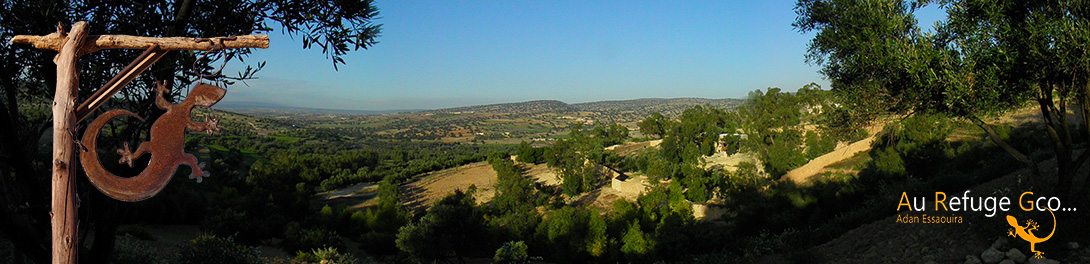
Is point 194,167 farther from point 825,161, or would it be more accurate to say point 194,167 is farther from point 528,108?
point 528,108

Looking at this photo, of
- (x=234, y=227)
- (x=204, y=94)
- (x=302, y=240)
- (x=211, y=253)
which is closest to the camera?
(x=204, y=94)

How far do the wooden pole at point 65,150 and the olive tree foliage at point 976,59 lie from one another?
7489 mm

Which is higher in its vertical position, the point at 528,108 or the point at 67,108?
the point at 67,108

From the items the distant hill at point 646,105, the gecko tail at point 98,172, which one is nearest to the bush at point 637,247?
the gecko tail at point 98,172

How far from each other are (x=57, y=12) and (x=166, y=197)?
550 inches

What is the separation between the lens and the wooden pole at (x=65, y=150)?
1.91 meters

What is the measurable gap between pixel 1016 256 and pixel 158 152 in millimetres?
8712

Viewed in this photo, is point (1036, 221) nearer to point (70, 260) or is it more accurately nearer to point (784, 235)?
point (784, 235)

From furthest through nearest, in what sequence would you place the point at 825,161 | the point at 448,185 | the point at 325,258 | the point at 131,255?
the point at 448,185 → the point at 825,161 → the point at 325,258 → the point at 131,255

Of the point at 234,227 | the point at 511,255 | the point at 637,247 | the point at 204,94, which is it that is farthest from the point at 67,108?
the point at 637,247

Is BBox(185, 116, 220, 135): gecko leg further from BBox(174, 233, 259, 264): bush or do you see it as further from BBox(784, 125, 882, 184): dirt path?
BBox(784, 125, 882, 184): dirt path

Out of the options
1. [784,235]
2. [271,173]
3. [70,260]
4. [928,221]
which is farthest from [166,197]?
[928,221]

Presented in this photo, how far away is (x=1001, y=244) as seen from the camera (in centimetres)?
644

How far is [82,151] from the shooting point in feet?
6.19
